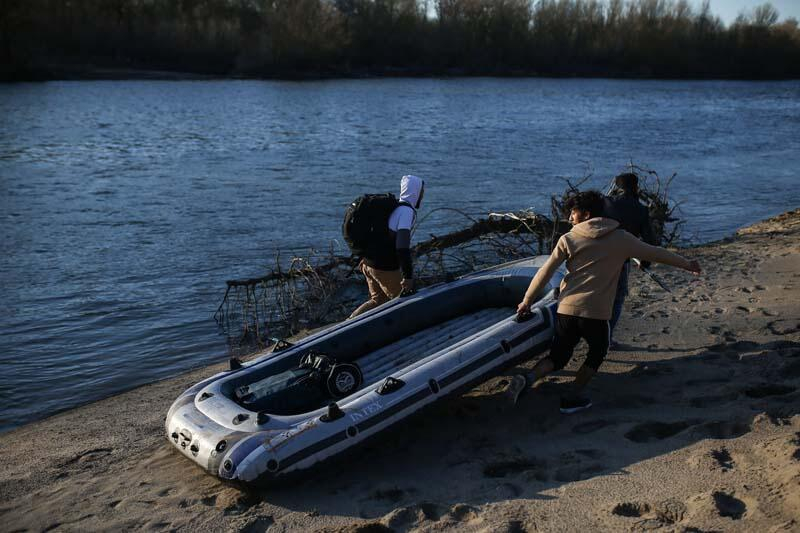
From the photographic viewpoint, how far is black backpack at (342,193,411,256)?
6.64 metres

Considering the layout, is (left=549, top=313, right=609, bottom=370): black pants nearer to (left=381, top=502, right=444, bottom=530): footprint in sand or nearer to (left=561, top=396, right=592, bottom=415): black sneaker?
(left=561, top=396, right=592, bottom=415): black sneaker

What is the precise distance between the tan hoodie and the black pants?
0.09 meters

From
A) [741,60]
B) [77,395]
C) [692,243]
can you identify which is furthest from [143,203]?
[741,60]

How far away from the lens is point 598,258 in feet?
17.3

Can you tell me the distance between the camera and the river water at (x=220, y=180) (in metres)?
9.31

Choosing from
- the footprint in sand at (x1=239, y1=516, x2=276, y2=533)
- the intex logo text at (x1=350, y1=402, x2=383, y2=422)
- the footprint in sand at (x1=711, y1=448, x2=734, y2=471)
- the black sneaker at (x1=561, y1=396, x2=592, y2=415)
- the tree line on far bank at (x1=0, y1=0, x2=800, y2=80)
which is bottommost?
the footprint in sand at (x1=239, y1=516, x2=276, y2=533)

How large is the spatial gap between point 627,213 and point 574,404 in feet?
5.10

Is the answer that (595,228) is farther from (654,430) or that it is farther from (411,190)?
(411,190)

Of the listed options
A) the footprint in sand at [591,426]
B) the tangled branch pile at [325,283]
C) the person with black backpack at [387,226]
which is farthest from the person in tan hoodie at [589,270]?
the tangled branch pile at [325,283]

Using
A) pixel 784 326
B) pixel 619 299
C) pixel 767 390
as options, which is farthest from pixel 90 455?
pixel 784 326

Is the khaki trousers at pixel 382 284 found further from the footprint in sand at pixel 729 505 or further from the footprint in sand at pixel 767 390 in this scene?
the footprint in sand at pixel 729 505

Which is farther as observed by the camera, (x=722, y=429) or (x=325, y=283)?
(x=325, y=283)

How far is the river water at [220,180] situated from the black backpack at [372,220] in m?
2.84

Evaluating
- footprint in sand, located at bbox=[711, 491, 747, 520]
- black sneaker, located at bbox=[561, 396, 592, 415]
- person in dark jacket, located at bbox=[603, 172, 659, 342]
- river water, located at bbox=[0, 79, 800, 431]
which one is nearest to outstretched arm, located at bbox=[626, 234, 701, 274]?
person in dark jacket, located at bbox=[603, 172, 659, 342]
